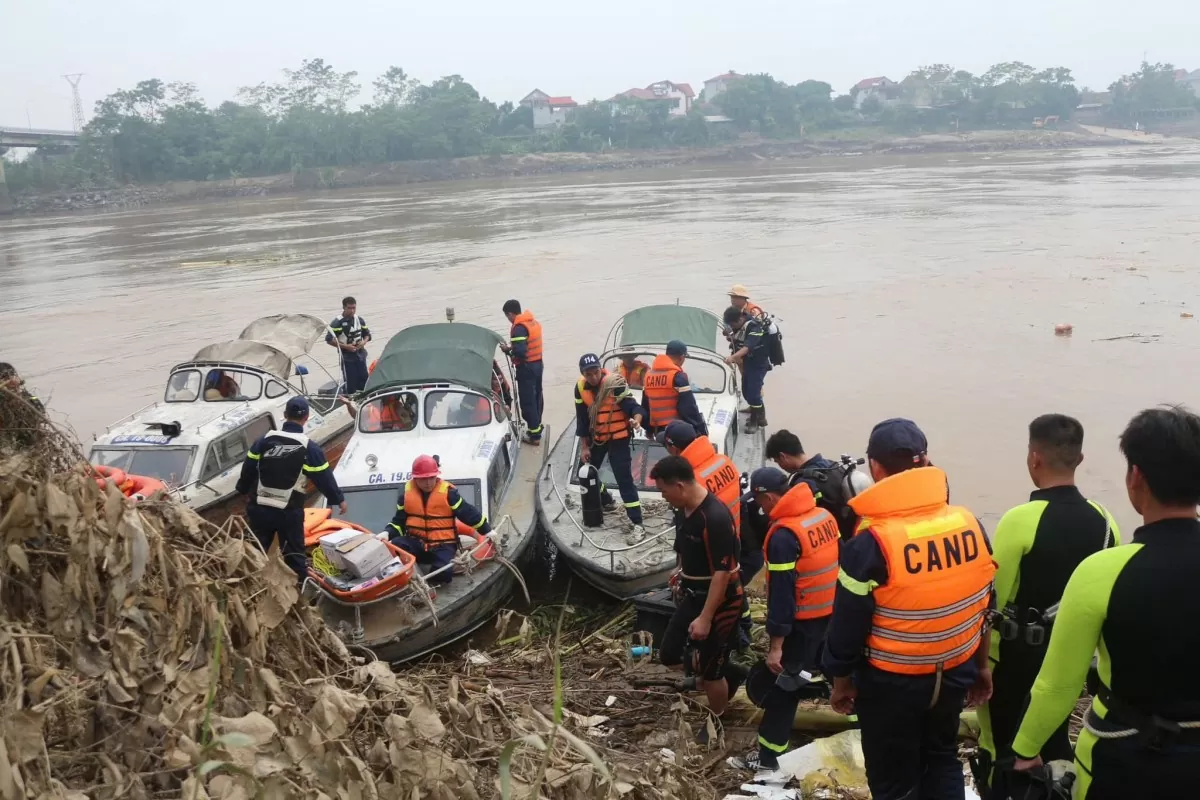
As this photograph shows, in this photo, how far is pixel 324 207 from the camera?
55.8 m

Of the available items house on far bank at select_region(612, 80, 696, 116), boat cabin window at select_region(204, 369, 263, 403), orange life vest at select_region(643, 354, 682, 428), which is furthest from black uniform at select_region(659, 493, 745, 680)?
house on far bank at select_region(612, 80, 696, 116)

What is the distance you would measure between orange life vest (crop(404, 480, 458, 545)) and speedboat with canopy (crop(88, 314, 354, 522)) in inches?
105

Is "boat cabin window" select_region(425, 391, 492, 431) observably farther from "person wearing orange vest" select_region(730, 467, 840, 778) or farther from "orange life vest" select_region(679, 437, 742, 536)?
"person wearing orange vest" select_region(730, 467, 840, 778)

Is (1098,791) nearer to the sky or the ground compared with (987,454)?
nearer to the sky

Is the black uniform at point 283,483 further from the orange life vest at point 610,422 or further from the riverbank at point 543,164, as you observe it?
the riverbank at point 543,164

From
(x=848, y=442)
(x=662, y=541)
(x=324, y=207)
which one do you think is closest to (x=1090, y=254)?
(x=848, y=442)

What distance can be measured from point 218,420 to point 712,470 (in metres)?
6.68

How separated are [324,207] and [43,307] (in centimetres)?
2968

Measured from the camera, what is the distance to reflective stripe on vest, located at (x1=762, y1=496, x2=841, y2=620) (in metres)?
4.41

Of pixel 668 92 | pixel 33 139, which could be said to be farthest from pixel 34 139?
pixel 668 92

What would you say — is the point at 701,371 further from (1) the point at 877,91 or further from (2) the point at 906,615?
(1) the point at 877,91

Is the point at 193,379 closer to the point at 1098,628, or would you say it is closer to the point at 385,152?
the point at 1098,628

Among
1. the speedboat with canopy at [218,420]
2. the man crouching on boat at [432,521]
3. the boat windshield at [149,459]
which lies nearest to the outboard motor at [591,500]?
the man crouching on boat at [432,521]

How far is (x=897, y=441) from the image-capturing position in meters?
3.53
